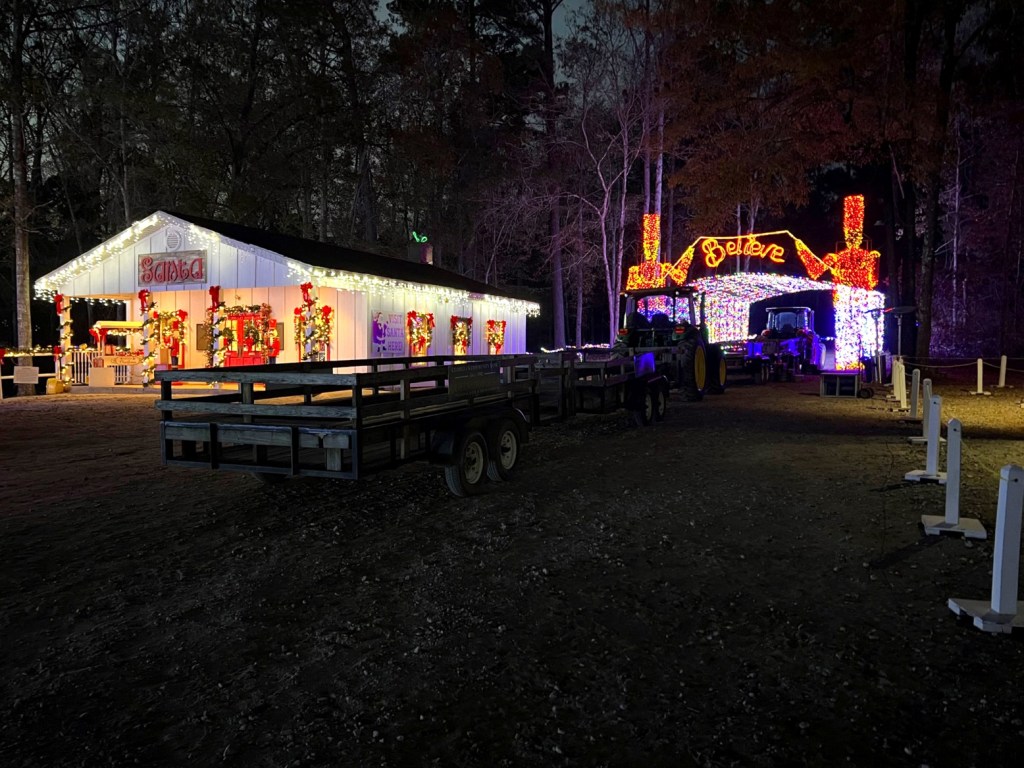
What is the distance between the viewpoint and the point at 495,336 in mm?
28328

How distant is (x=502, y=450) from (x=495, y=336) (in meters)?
20.4

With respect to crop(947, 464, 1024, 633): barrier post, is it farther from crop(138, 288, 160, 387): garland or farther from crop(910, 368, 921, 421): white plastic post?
crop(138, 288, 160, 387): garland

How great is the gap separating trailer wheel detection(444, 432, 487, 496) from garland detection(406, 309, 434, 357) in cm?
1564

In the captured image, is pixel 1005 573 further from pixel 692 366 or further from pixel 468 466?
pixel 692 366

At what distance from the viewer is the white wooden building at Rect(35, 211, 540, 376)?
64.2ft

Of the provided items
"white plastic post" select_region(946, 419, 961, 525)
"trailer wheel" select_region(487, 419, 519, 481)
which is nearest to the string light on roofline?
"trailer wheel" select_region(487, 419, 519, 481)

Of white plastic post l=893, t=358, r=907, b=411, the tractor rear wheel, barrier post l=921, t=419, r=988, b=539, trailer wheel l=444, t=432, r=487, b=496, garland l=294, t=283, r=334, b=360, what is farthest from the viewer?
garland l=294, t=283, r=334, b=360

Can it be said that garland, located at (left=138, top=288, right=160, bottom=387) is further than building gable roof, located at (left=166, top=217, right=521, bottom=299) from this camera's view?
Yes

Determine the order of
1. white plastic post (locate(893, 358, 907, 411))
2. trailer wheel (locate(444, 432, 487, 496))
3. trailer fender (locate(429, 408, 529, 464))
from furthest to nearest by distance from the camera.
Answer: white plastic post (locate(893, 358, 907, 411)), trailer wheel (locate(444, 432, 487, 496)), trailer fender (locate(429, 408, 529, 464))

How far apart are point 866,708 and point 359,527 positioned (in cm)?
429

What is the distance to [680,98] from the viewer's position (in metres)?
25.5

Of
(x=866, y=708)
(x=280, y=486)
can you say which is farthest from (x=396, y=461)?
(x=866, y=708)

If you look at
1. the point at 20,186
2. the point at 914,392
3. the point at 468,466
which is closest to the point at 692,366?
the point at 914,392

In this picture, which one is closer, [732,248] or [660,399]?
[660,399]
